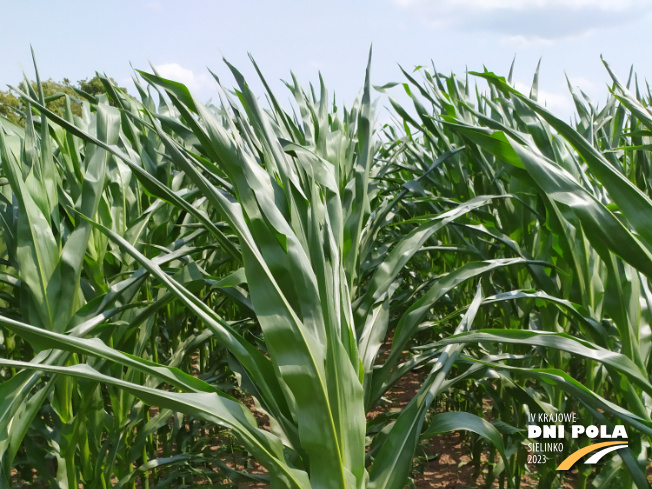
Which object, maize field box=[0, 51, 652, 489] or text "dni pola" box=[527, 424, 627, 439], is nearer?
maize field box=[0, 51, 652, 489]

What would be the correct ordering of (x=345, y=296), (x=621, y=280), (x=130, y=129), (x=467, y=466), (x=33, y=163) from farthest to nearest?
1. (x=467, y=466)
2. (x=130, y=129)
3. (x=33, y=163)
4. (x=621, y=280)
5. (x=345, y=296)

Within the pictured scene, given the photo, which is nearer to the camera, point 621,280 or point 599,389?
point 621,280

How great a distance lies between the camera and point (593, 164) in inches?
30.5

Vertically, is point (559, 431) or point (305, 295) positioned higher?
point (305, 295)

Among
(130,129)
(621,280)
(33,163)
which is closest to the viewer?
(621,280)

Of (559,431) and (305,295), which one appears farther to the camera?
(559,431)

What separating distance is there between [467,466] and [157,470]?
42.9 inches

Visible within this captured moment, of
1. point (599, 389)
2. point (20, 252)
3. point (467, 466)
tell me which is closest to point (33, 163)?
point (20, 252)

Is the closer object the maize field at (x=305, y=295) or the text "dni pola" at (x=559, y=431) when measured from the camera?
the maize field at (x=305, y=295)

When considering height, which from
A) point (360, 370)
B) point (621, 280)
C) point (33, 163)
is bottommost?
point (360, 370)

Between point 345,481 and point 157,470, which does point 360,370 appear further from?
point 157,470

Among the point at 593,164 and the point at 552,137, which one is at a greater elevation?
the point at 552,137

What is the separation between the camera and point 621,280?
1.00 meters

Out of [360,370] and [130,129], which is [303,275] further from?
[130,129]
